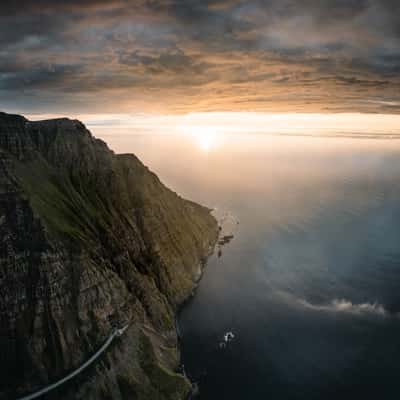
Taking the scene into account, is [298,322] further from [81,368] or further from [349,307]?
[81,368]

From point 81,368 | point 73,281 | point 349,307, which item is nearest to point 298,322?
point 349,307

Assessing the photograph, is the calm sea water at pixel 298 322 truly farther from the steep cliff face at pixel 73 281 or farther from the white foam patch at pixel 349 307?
the steep cliff face at pixel 73 281

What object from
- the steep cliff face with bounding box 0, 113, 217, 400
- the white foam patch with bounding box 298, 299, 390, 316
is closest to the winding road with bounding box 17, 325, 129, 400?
the steep cliff face with bounding box 0, 113, 217, 400

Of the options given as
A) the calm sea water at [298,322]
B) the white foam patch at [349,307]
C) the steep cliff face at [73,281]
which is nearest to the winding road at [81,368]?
the steep cliff face at [73,281]

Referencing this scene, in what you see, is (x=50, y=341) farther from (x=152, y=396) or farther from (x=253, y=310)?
(x=253, y=310)

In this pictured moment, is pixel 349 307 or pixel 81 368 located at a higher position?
pixel 81 368
